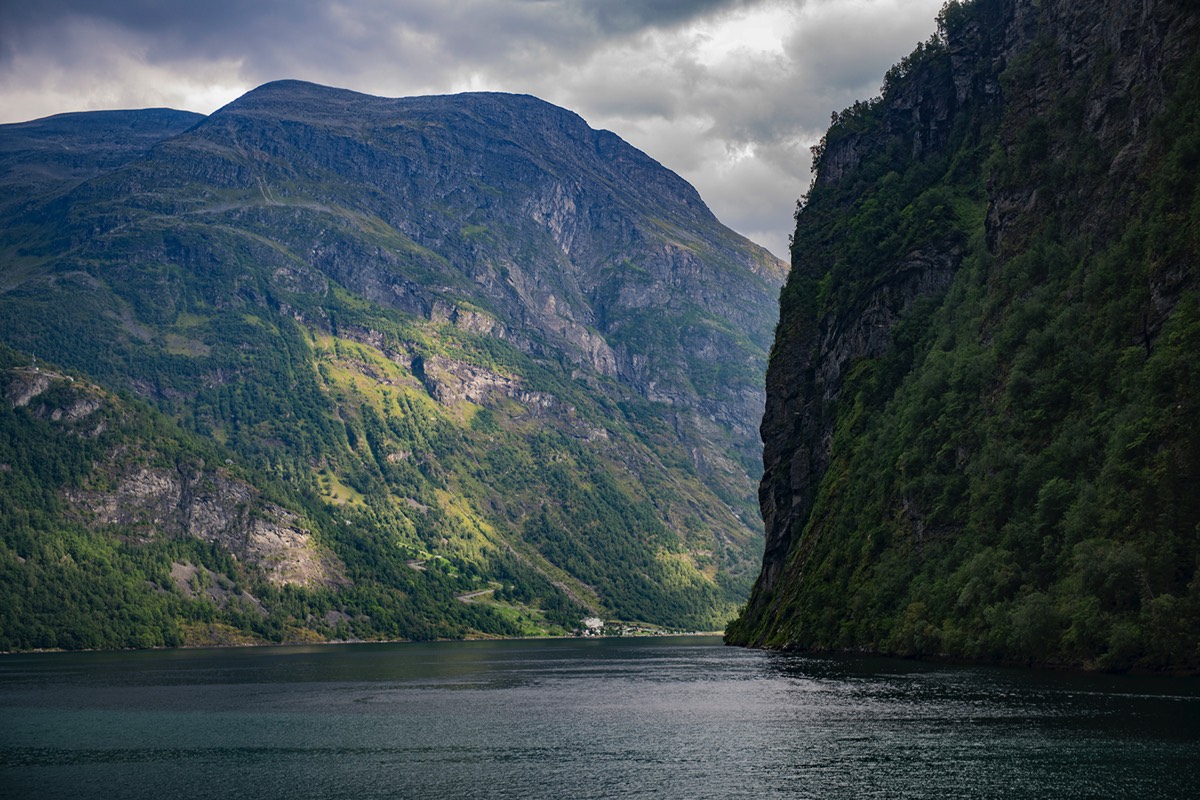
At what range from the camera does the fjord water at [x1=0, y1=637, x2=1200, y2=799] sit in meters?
70.2

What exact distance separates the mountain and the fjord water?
9.44 meters

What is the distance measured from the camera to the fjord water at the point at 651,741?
230ft

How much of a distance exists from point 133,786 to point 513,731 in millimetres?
34005

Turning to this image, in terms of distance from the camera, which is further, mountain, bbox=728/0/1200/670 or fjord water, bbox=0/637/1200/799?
mountain, bbox=728/0/1200/670

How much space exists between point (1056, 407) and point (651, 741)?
76249 millimetres

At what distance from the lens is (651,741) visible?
90.9 meters

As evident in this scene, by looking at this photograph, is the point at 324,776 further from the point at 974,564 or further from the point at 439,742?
the point at 974,564

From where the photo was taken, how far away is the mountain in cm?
11262

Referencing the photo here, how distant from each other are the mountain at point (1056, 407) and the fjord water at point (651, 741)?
9442 mm

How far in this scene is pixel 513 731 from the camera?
102m

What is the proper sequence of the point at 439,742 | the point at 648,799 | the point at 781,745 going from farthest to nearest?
1. the point at 439,742
2. the point at 781,745
3. the point at 648,799

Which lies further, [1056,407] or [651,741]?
[1056,407]

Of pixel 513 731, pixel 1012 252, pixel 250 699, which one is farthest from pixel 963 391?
pixel 250 699

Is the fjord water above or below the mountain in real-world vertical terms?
below
